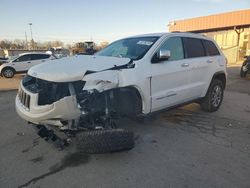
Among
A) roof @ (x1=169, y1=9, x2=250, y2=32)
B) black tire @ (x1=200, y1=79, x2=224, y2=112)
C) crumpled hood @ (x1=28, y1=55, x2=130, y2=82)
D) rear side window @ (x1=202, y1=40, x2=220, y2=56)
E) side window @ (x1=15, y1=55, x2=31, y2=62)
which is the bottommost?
black tire @ (x1=200, y1=79, x2=224, y2=112)

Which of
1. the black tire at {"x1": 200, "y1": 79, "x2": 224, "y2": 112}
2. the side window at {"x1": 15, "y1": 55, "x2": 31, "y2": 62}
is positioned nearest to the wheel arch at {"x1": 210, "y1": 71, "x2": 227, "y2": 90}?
the black tire at {"x1": 200, "y1": 79, "x2": 224, "y2": 112}

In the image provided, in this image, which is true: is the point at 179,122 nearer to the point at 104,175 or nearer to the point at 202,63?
the point at 202,63

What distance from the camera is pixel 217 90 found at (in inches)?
241

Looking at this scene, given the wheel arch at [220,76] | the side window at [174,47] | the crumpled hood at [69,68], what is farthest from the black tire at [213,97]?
the crumpled hood at [69,68]

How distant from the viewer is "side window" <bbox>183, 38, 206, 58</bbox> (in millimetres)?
5118

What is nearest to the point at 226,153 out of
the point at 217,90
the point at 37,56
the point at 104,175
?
the point at 104,175

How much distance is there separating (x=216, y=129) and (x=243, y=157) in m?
1.26

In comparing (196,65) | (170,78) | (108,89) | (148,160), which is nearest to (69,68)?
(108,89)

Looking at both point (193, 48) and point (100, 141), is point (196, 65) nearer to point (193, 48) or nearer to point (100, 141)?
point (193, 48)

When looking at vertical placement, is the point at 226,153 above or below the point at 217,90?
below

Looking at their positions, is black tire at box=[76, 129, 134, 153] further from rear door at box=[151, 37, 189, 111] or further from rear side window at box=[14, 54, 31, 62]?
rear side window at box=[14, 54, 31, 62]

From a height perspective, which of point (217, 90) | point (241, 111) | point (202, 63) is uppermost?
point (202, 63)

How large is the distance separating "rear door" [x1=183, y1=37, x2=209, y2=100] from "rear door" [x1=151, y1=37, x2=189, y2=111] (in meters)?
0.19

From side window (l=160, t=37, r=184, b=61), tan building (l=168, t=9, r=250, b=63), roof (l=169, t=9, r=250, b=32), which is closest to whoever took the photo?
side window (l=160, t=37, r=184, b=61)
